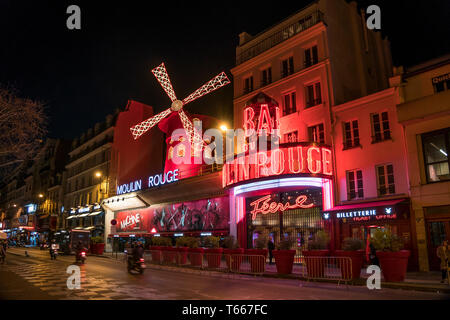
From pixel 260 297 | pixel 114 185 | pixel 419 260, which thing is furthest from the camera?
pixel 114 185

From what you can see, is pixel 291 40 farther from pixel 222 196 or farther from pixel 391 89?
pixel 222 196

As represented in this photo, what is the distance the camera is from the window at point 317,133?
2012 cm

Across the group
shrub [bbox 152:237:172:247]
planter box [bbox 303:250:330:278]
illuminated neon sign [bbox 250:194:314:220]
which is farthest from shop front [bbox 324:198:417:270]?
shrub [bbox 152:237:172:247]

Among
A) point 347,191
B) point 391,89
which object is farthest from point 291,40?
point 347,191

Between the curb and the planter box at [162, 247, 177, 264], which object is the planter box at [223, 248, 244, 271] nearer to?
the curb

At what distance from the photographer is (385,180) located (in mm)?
17172

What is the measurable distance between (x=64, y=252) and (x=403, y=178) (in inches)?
1151

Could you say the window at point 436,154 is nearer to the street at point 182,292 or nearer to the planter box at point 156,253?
the street at point 182,292

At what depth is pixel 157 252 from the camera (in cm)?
2091

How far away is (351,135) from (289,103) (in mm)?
4868

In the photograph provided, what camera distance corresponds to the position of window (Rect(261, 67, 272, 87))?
23.9 metres

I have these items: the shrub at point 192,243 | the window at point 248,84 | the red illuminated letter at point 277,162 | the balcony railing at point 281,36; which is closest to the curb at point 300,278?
the shrub at point 192,243

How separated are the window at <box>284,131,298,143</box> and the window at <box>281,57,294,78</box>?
13.1 feet

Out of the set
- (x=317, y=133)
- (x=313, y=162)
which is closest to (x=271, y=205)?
(x=313, y=162)
